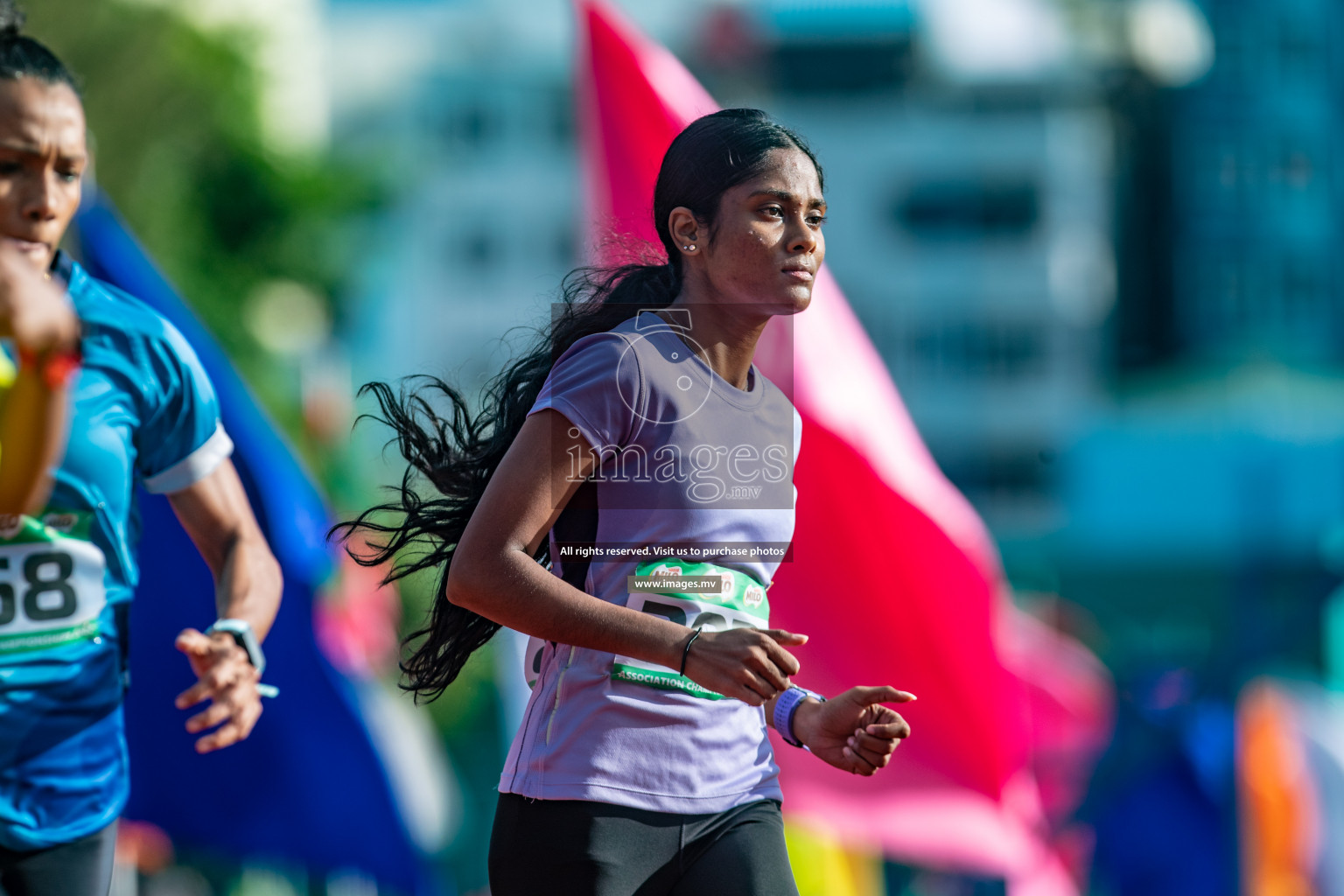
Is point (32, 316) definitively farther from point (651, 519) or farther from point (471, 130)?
point (471, 130)

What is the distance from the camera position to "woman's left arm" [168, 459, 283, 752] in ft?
8.47

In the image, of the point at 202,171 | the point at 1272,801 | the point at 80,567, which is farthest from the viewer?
the point at 202,171

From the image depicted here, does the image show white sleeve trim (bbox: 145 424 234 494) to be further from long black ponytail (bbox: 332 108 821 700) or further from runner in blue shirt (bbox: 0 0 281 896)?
long black ponytail (bbox: 332 108 821 700)

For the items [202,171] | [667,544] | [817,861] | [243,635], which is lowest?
[817,861]

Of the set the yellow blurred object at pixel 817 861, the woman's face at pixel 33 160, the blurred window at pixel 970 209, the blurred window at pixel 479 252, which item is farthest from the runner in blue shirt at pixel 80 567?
the blurred window at pixel 479 252

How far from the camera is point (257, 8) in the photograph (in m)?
24.2

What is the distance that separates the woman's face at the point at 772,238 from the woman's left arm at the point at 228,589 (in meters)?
1.01

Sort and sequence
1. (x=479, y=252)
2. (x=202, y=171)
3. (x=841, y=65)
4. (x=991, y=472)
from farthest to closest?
1. (x=479, y=252)
2. (x=841, y=65)
3. (x=991, y=472)
4. (x=202, y=171)

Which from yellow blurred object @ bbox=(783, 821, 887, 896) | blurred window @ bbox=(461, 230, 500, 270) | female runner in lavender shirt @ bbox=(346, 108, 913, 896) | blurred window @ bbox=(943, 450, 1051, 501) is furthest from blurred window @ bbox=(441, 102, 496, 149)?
female runner in lavender shirt @ bbox=(346, 108, 913, 896)

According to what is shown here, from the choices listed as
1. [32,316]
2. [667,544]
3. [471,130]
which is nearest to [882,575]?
[667,544]

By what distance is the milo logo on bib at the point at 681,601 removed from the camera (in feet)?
7.46

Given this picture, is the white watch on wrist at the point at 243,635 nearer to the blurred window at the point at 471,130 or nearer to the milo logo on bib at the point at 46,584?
the milo logo on bib at the point at 46,584

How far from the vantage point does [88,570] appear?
2.65 metres

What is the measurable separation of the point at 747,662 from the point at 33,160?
4.51 ft
